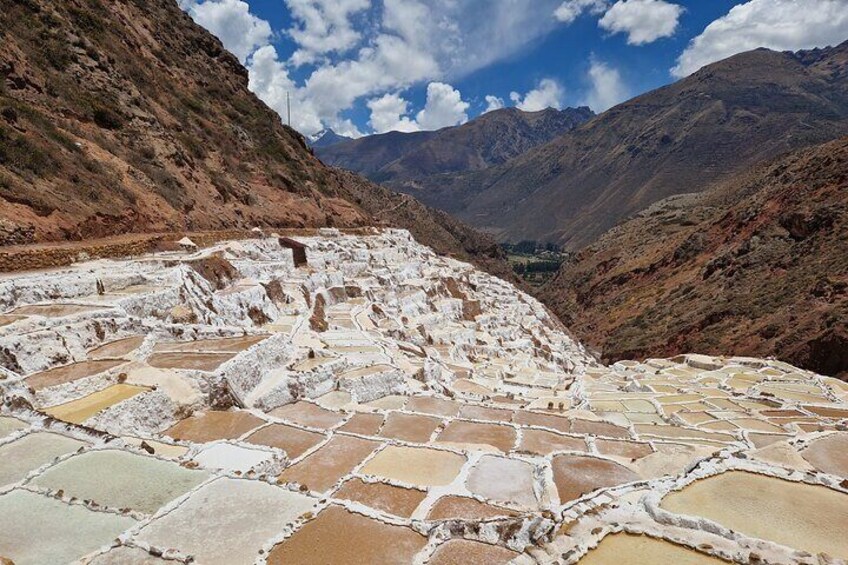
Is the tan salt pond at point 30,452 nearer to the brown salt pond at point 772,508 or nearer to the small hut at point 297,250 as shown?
the brown salt pond at point 772,508

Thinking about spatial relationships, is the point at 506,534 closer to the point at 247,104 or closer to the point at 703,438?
the point at 703,438

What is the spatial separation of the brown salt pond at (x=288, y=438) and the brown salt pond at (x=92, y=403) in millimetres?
2954

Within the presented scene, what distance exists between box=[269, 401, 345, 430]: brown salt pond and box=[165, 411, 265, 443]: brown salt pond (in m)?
1.05

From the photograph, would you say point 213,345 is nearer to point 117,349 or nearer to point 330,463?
point 117,349

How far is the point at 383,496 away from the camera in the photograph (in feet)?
32.1

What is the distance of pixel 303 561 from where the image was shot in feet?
24.1

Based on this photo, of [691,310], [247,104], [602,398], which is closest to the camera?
[602,398]

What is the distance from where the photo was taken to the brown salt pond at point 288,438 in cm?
1215

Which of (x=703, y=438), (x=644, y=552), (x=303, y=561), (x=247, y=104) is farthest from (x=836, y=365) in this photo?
(x=247, y=104)

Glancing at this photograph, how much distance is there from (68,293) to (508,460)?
1495cm

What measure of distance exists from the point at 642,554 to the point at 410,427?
8.44 m

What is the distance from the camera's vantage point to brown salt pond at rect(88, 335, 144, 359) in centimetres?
1397

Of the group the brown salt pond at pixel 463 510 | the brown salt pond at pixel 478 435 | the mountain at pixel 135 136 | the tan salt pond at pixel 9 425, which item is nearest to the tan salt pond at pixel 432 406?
the brown salt pond at pixel 478 435

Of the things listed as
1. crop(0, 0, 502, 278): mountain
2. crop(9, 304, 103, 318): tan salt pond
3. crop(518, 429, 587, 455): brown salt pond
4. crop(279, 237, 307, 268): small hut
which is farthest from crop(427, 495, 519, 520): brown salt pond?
crop(279, 237, 307, 268): small hut
